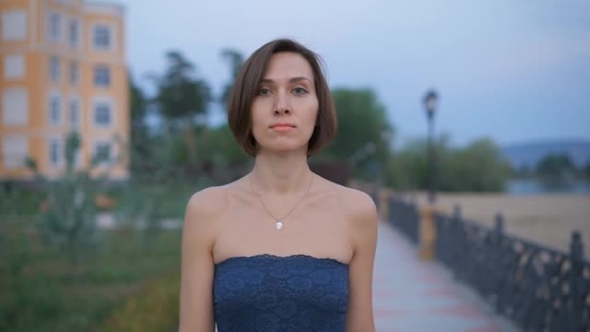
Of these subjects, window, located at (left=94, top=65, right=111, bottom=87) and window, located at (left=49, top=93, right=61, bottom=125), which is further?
window, located at (left=94, top=65, right=111, bottom=87)

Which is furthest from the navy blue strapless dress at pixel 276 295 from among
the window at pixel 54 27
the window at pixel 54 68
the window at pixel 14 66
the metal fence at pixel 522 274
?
the window at pixel 54 68

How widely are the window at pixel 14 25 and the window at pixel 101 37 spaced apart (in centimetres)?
963

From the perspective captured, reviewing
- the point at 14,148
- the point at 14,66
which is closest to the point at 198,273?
the point at 14,66

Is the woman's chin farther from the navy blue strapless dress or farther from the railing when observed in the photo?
the railing

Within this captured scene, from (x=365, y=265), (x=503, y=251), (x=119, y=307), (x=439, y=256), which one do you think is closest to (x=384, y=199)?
(x=439, y=256)

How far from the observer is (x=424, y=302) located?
9.34 metres

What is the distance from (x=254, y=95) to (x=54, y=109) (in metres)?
32.1

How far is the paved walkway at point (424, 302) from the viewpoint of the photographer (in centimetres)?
782

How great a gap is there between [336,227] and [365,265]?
5.7 inches

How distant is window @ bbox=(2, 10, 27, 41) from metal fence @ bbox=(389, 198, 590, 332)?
452 inches

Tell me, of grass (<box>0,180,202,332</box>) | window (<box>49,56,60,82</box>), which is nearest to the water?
window (<box>49,56,60,82</box>)

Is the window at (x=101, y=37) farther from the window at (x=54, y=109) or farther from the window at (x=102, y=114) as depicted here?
the window at (x=54, y=109)

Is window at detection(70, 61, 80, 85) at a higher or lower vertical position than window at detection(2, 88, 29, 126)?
higher

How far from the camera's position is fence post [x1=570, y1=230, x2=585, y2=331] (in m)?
5.71
